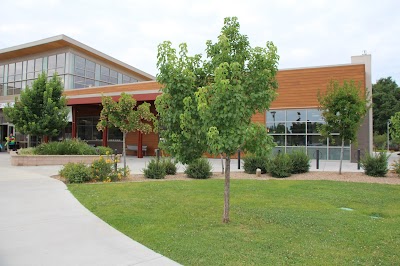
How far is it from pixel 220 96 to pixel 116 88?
26242mm

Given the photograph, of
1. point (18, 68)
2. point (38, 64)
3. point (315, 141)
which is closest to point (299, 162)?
A: point (315, 141)

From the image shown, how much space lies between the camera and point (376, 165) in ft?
42.4

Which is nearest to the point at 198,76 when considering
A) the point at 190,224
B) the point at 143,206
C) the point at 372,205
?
the point at 190,224

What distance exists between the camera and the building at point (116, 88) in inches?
827

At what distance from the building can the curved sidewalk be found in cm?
1118

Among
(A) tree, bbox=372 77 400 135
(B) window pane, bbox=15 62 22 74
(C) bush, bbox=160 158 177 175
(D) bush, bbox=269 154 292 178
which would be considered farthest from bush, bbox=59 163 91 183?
(A) tree, bbox=372 77 400 135

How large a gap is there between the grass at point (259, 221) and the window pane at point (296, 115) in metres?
11.7

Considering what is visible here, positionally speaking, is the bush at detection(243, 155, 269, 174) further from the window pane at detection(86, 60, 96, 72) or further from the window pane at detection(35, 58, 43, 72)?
the window pane at detection(35, 58, 43, 72)

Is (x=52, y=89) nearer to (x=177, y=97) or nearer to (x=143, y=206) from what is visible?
(x=143, y=206)

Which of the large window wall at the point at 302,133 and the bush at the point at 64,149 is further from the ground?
the large window wall at the point at 302,133

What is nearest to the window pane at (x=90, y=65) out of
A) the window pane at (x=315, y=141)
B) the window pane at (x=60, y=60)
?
the window pane at (x=60, y=60)

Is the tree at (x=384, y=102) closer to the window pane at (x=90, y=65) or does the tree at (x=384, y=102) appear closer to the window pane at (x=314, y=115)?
the window pane at (x=314, y=115)

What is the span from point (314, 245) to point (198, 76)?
11.1 ft

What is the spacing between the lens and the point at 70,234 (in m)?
5.22
